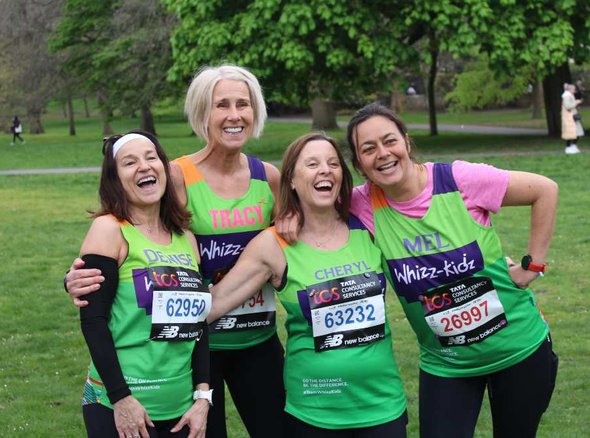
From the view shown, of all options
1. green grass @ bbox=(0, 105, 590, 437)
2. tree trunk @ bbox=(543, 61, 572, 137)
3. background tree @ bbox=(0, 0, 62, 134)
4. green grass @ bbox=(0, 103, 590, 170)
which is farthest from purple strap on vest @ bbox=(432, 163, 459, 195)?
background tree @ bbox=(0, 0, 62, 134)

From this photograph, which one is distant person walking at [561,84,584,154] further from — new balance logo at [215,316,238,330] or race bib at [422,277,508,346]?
new balance logo at [215,316,238,330]

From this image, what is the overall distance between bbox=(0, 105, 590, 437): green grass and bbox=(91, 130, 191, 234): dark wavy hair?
2653mm

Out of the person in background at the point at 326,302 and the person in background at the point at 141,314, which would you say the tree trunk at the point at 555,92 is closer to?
the person in background at the point at 326,302

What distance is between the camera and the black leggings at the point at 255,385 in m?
4.16

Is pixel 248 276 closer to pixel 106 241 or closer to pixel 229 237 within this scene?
pixel 229 237

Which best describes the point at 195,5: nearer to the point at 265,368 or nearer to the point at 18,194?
the point at 18,194

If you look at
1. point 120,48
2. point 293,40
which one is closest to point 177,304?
point 293,40

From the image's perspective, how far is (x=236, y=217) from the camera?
158 inches

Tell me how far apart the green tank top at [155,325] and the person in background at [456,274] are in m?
0.52

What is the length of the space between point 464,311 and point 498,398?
1.49 feet

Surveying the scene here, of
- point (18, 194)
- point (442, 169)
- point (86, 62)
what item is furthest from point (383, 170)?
point (86, 62)

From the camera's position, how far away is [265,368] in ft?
13.7

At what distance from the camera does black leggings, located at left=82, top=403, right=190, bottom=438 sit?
3.47 meters

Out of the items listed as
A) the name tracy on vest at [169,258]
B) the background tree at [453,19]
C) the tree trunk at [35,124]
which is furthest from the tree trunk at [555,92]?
the tree trunk at [35,124]
